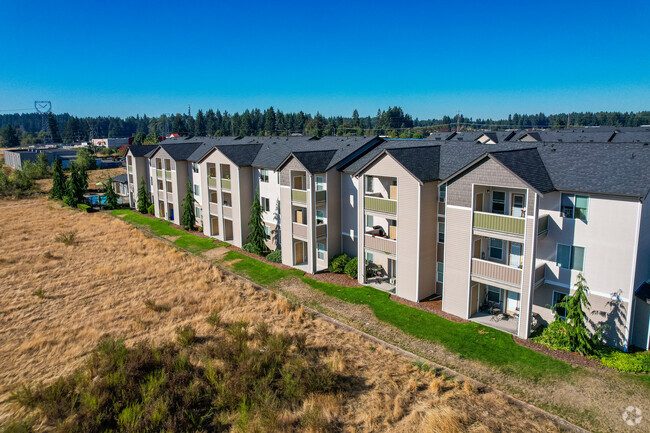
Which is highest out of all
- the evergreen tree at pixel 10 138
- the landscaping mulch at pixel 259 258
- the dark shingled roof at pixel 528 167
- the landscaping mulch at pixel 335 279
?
the evergreen tree at pixel 10 138

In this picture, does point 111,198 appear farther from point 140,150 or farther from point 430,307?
point 430,307

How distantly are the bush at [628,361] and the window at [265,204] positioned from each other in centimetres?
2888

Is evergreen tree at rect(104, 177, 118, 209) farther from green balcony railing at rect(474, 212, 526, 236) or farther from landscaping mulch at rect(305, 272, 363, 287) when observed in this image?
green balcony railing at rect(474, 212, 526, 236)

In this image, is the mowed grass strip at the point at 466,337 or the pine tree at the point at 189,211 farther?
the pine tree at the point at 189,211

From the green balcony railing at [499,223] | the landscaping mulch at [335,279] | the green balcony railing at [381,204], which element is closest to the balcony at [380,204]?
the green balcony railing at [381,204]

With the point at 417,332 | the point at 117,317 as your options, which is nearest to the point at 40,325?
the point at 117,317

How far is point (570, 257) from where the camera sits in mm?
22344

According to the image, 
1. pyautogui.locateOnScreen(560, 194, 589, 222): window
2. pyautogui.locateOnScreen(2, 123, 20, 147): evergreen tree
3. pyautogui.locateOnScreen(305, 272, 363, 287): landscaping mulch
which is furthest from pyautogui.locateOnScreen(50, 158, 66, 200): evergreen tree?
pyautogui.locateOnScreen(2, 123, 20, 147): evergreen tree

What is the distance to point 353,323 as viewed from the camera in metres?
25.6

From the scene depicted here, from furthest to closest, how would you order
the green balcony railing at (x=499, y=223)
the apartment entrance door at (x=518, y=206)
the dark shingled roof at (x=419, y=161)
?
the dark shingled roof at (x=419, y=161) → the apartment entrance door at (x=518, y=206) → the green balcony railing at (x=499, y=223)

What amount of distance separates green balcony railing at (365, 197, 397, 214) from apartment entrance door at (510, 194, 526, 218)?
24.5ft

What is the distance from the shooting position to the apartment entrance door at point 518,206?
23875mm

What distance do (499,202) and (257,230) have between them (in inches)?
884

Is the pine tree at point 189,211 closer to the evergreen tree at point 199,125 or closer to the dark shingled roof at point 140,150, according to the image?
the dark shingled roof at point 140,150
